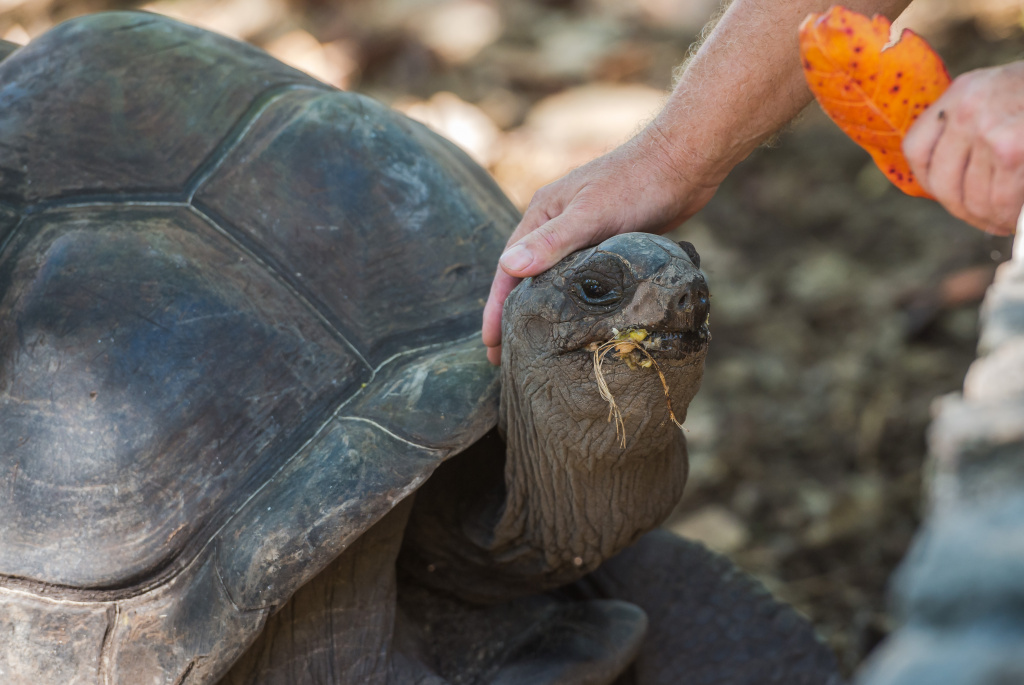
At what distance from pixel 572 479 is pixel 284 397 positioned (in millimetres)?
581

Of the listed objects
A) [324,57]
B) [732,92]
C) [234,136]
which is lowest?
[324,57]

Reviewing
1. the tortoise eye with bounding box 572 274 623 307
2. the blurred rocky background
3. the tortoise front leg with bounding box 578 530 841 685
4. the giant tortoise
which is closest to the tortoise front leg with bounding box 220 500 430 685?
the giant tortoise

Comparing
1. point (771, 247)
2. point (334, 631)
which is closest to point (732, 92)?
point (334, 631)

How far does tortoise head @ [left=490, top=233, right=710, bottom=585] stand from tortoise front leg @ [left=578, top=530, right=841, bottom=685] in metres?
0.50

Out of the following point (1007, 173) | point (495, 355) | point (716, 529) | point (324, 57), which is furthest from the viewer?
point (324, 57)

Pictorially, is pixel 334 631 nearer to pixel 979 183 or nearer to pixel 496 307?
pixel 496 307

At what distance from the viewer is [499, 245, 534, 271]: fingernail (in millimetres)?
1742

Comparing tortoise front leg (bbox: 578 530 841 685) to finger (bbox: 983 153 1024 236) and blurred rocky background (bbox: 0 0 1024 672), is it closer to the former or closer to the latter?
blurred rocky background (bbox: 0 0 1024 672)

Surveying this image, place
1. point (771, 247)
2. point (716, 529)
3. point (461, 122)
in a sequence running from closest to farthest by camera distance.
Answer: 1. point (716, 529)
2. point (771, 247)
3. point (461, 122)

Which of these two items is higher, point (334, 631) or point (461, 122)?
point (334, 631)

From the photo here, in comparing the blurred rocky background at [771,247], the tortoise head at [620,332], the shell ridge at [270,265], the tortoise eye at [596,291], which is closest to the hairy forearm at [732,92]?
the blurred rocky background at [771,247]

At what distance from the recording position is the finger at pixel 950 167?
1395 millimetres

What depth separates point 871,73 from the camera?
4.97 ft

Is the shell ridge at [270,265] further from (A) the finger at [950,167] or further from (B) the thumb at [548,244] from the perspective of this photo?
(A) the finger at [950,167]
